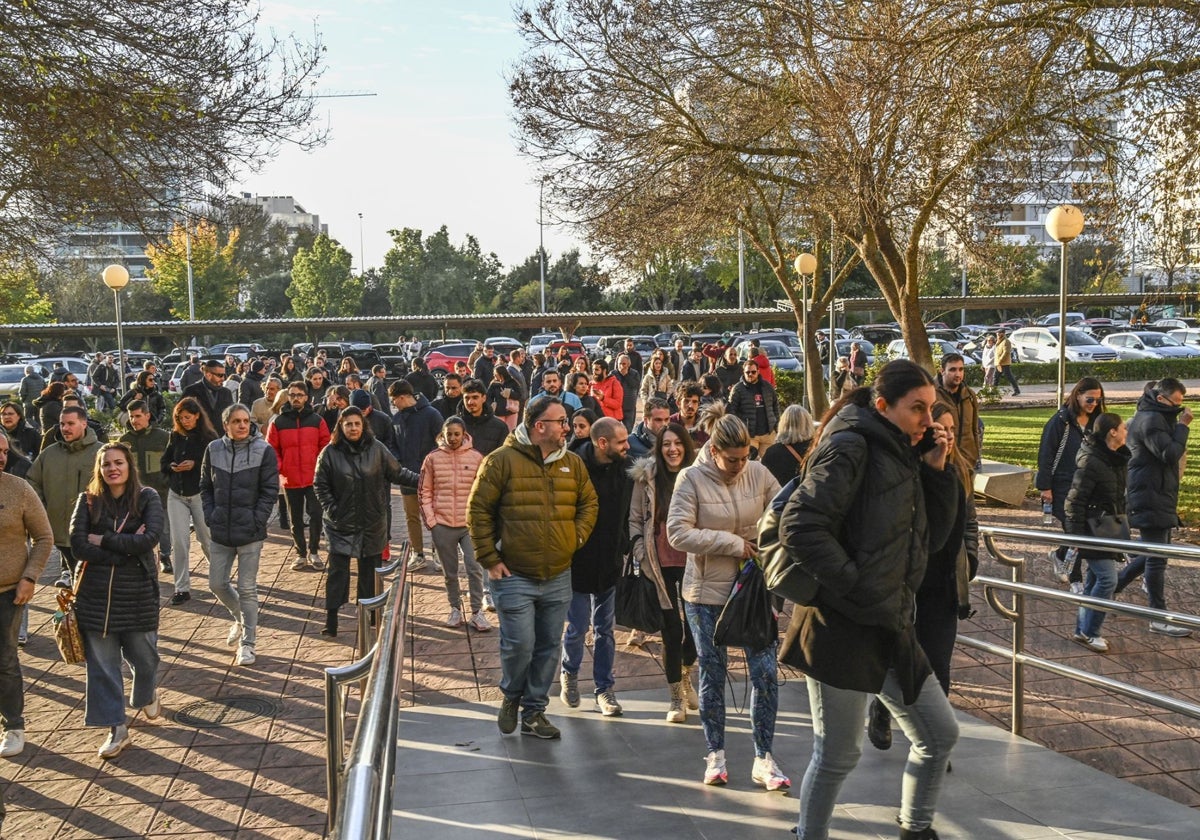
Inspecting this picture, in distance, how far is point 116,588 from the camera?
6.68 meters

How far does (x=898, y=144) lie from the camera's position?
15.0 m

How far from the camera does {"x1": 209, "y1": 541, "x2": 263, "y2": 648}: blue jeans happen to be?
8297 millimetres

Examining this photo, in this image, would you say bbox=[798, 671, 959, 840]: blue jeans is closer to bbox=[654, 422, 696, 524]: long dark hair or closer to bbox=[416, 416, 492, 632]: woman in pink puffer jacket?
bbox=[654, 422, 696, 524]: long dark hair

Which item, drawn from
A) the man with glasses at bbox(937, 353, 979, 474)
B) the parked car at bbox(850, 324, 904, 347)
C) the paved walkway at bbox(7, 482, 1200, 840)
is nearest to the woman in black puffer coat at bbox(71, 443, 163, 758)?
the paved walkway at bbox(7, 482, 1200, 840)

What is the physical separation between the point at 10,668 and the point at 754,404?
973 centimetres

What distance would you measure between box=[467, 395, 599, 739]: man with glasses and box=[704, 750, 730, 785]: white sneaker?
3.40ft

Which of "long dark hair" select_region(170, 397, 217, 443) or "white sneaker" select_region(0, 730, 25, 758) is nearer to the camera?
"white sneaker" select_region(0, 730, 25, 758)

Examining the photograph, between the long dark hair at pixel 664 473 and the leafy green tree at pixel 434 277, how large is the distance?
248 ft

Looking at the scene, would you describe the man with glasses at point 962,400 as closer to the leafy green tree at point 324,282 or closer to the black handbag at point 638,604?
the black handbag at point 638,604

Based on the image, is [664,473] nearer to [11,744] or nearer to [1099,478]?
[1099,478]

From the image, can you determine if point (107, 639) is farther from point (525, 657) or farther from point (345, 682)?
point (345, 682)

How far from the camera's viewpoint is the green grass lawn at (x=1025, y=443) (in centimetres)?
1344

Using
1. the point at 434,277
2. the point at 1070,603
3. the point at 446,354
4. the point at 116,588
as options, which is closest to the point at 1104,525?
the point at 1070,603

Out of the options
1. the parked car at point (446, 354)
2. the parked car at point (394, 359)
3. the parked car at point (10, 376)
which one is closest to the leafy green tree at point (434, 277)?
the parked car at point (394, 359)
